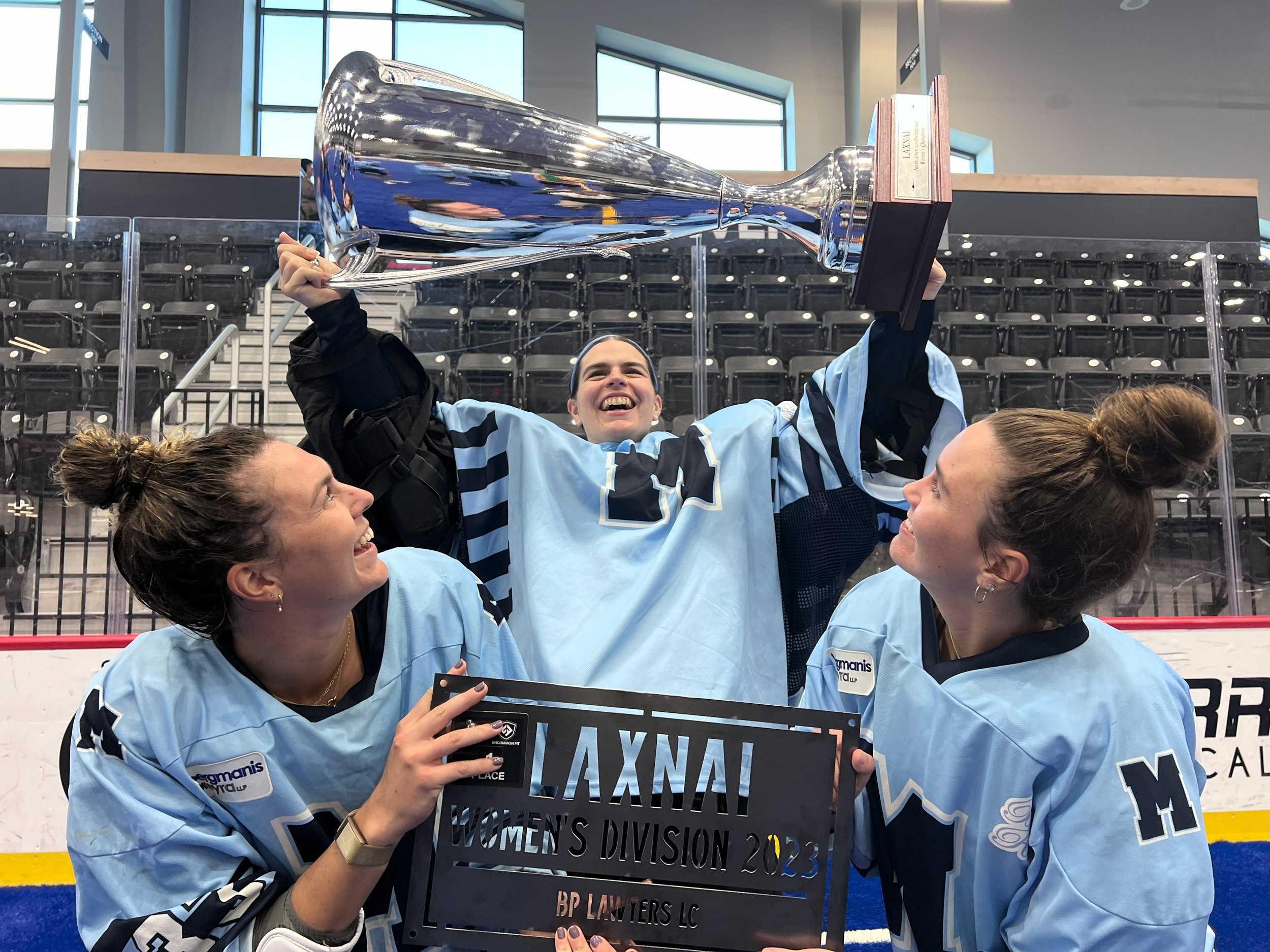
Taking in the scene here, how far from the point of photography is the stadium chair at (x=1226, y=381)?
11.6 ft

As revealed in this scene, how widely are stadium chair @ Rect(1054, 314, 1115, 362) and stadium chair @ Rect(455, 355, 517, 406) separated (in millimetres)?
2187

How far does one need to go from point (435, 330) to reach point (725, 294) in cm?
96

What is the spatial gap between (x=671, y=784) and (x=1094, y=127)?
911 cm

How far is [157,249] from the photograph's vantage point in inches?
121

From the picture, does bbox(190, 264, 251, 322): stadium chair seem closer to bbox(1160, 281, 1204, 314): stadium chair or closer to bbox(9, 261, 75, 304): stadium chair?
bbox(9, 261, 75, 304): stadium chair

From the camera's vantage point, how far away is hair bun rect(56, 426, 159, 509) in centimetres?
A: 103

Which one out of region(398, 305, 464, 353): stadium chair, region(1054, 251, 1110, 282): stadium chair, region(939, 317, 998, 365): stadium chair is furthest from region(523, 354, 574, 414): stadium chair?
region(1054, 251, 1110, 282): stadium chair

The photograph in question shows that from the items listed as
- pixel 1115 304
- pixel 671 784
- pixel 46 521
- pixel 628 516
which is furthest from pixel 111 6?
pixel 671 784

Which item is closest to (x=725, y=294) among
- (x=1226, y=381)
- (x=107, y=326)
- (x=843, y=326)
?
(x=843, y=326)

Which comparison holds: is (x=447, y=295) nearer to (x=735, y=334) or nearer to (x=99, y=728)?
(x=735, y=334)

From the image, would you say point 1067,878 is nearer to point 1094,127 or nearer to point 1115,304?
point 1115,304

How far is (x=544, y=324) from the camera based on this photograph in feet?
11.2

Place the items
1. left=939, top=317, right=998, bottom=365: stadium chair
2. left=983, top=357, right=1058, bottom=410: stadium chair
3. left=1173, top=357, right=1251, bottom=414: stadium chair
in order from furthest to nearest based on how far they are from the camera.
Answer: left=939, top=317, right=998, bottom=365: stadium chair, left=983, top=357, right=1058, bottom=410: stadium chair, left=1173, top=357, right=1251, bottom=414: stadium chair

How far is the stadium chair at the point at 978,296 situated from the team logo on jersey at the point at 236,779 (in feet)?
11.2
